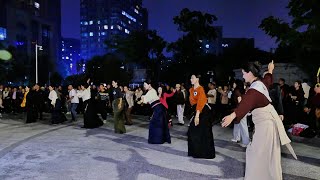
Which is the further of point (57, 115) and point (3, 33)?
point (3, 33)

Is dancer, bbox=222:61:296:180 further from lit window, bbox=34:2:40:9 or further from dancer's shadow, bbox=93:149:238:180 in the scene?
lit window, bbox=34:2:40:9

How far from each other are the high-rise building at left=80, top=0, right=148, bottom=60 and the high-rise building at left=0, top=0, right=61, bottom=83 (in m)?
43.3

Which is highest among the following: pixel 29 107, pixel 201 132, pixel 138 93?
pixel 138 93

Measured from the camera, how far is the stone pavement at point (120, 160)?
725 cm

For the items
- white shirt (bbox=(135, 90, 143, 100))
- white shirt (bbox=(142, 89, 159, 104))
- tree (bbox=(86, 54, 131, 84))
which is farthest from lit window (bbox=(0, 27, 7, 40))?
white shirt (bbox=(142, 89, 159, 104))

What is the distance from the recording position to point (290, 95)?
14.7 metres

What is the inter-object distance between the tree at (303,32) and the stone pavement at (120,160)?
8256mm

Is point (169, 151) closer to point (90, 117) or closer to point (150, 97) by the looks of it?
point (150, 97)

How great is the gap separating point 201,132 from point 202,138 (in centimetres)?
13

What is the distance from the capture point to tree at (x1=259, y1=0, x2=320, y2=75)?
59.9 feet

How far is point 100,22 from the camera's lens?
16875cm

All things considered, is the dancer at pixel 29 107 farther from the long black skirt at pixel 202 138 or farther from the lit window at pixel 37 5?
the lit window at pixel 37 5

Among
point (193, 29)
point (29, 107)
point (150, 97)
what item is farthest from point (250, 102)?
point (193, 29)

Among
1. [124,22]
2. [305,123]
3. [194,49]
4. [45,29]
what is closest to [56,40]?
[45,29]
